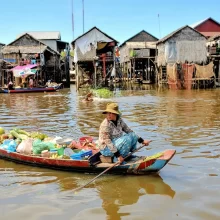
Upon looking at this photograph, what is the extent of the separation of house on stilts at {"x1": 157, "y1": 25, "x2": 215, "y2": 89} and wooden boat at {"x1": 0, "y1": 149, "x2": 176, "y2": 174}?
2204 cm

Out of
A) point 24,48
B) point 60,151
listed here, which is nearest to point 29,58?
point 24,48

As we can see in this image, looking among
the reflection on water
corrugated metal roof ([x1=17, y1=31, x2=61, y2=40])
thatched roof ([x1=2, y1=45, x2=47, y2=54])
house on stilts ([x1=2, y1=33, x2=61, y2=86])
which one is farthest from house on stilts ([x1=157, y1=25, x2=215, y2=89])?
the reflection on water

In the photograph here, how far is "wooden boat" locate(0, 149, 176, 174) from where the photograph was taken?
5.72 metres

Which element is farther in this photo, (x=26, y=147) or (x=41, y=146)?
(x=26, y=147)

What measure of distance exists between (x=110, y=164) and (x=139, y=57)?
27.8 meters

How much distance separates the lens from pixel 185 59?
29.3 meters

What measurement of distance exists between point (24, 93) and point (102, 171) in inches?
887

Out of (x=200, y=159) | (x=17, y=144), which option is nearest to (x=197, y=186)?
(x=200, y=159)

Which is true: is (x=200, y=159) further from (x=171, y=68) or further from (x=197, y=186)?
(x=171, y=68)

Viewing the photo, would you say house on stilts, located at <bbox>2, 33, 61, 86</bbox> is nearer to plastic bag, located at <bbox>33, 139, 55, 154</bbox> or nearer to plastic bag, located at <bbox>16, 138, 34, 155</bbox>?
plastic bag, located at <bbox>16, 138, 34, 155</bbox>

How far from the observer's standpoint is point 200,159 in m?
6.92

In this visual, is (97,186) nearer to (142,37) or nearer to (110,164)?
(110,164)

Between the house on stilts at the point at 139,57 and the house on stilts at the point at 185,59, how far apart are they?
3.25m

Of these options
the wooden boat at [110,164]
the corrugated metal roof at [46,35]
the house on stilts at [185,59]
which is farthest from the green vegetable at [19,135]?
the corrugated metal roof at [46,35]
